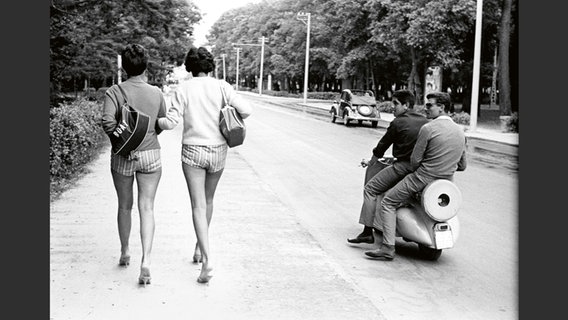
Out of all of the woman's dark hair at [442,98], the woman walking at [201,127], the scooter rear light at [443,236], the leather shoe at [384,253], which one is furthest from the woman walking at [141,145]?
the scooter rear light at [443,236]

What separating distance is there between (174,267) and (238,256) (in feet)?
2.34

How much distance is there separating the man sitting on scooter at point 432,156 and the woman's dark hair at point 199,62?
212 cm

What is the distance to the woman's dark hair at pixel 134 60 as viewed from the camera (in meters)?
5.43

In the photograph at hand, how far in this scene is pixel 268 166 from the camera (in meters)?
14.6

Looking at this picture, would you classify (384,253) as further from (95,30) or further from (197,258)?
(95,30)

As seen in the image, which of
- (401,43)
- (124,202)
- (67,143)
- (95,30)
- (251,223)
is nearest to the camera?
(124,202)

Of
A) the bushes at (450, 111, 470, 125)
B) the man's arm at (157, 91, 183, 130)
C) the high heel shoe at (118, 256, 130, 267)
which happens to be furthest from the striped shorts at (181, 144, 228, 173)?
the bushes at (450, 111, 470, 125)

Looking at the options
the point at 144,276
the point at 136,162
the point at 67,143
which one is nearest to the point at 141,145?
the point at 136,162

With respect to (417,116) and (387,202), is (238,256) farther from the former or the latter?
(417,116)

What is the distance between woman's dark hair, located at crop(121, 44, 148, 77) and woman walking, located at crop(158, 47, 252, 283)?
13.2 inches

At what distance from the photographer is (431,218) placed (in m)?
6.60

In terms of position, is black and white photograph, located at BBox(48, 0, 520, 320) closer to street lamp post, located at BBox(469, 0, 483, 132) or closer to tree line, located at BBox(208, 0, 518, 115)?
street lamp post, located at BBox(469, 0, 483, 132)

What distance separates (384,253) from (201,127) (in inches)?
92.4

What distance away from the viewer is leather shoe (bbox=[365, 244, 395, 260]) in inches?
262
